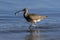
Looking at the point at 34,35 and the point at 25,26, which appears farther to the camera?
the point at 25,26

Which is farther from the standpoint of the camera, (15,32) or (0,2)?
(0,2)

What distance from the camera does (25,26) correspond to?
41.4 feet

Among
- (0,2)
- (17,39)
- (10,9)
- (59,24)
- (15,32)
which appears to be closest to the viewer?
(17,39)

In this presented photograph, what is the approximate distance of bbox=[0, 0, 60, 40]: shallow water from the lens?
35.4ft

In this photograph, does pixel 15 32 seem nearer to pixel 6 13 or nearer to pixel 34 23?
pixel 34 23

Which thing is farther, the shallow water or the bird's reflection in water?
the shallow water

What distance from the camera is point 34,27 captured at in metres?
12.9

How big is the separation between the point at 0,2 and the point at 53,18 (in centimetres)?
487

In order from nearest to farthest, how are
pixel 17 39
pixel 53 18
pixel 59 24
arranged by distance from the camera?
pixel 17 39, pixel 59 24, pixel 53 18

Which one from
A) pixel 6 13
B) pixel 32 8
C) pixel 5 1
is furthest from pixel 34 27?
pixel 5 1

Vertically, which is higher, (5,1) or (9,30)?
(5,1)

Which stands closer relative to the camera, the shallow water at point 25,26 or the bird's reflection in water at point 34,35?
the bird's reflection in water at point 34,35

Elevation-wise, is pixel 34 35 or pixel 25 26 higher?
pixel 25 26

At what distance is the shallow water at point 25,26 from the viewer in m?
10.8
